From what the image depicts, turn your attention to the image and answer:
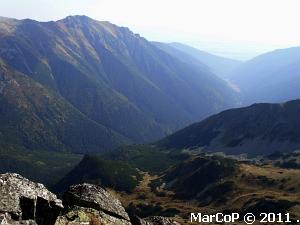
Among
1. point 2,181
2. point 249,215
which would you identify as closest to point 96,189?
point 2,181

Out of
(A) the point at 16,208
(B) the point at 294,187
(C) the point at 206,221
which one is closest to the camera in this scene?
(A) the point at 16,208

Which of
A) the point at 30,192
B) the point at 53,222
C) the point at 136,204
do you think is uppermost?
the point at 30,192

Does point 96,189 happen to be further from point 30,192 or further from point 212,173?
point 212,173

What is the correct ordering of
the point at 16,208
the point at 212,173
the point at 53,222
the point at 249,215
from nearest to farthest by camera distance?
the point at 16,208, the point at 53,222, the point at 249,215, the point at 212,173

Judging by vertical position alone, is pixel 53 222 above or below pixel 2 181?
below

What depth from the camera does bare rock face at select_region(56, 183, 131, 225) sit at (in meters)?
27.9

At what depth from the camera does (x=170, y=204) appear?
170m

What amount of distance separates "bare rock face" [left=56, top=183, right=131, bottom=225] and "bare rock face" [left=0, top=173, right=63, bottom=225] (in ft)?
4.71

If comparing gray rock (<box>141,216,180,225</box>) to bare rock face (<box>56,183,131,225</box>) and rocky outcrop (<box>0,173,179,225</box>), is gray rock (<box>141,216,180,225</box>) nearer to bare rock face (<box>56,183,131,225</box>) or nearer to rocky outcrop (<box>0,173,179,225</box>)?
rocky outcrop (<box>0,173,179,225</box>)

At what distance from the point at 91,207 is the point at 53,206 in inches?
175

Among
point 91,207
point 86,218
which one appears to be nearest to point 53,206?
point 86,218

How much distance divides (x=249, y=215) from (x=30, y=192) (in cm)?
11269

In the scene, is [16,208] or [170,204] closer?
[16,208]

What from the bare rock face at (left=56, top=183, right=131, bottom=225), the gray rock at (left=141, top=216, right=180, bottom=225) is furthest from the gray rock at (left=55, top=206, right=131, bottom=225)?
the gray rock at (left=141, top=216, right=180, bottom=225)
